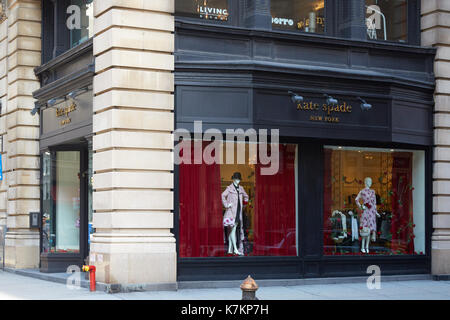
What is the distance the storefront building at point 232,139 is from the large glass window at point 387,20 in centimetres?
5

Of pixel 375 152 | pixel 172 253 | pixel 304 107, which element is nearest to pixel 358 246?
pixel 375 152

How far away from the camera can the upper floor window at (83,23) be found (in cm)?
1923

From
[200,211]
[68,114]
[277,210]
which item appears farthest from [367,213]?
[68,114]

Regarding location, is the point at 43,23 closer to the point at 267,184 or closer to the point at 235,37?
the point at 235,37

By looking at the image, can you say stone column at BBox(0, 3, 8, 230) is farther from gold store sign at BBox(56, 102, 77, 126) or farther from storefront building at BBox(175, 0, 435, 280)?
storefront building at BBox(175, 0, 435, 280)

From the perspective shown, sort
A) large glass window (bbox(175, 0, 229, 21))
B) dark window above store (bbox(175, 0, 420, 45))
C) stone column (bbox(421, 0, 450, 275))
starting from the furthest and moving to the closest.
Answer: stone column (bbox(421, 0, 450, 275)) → dark window above store (bbox(175, 0, 420, 45)) → large glass window (bbox(175, 0, 229, 21))

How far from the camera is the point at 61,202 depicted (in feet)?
69.7

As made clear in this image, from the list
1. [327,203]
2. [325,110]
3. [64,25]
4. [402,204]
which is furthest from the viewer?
[64,25]

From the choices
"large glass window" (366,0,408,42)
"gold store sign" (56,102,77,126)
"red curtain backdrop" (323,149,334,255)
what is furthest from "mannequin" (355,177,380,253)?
"gold store sign" (56,102,77,126)

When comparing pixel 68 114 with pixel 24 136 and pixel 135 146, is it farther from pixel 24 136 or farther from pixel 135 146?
pixel 135 146

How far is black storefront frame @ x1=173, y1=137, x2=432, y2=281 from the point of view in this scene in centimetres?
1714

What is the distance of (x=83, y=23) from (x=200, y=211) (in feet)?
20.4

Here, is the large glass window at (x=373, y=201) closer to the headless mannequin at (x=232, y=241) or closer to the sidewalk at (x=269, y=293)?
the sidewalk at (x=269, y=293)

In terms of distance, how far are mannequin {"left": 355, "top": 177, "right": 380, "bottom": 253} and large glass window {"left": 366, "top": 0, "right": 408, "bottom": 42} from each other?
149 inches
